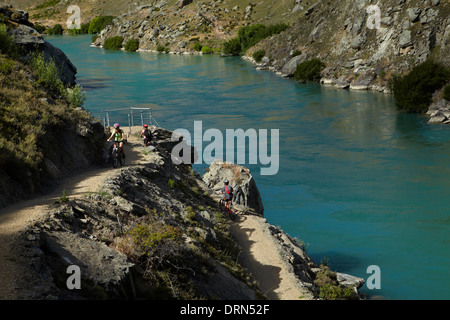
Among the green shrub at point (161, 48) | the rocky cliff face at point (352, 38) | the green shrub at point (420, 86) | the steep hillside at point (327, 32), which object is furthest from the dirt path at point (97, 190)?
the green shrub at point (161, 48)

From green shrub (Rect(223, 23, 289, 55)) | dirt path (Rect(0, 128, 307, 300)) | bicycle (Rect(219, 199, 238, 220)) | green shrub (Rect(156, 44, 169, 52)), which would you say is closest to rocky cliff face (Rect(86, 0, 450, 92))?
green shrub (Rect(156, 44, 169, 52))

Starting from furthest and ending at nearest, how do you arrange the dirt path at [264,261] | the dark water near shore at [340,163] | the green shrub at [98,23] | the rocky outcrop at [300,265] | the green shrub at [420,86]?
the green shrub at [98,23] → the green shrub at [420,86] → the dark water near shore at [340,163] → the rocky outcrop at [300,265] → the dirt path at [264,261]

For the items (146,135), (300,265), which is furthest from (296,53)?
(300,265)

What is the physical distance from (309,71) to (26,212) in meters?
63.6

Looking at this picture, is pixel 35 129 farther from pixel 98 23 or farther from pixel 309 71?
pixel 98 23

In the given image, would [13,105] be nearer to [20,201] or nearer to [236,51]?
[20,201]

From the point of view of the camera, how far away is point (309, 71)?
72438 millimetres

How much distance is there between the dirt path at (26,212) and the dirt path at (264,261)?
228 inches

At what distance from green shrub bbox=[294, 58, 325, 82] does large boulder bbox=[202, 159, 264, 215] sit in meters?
47.8

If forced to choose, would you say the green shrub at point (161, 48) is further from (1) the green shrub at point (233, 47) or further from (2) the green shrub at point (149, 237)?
(2) the green shrub at point (149, 237)

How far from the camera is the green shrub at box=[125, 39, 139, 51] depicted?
124850mm

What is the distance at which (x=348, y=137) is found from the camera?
1780 inches

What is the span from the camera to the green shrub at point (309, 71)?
7256 cm

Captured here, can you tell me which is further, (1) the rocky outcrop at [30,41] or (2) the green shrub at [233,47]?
(2) the green shrub at [233,47]
